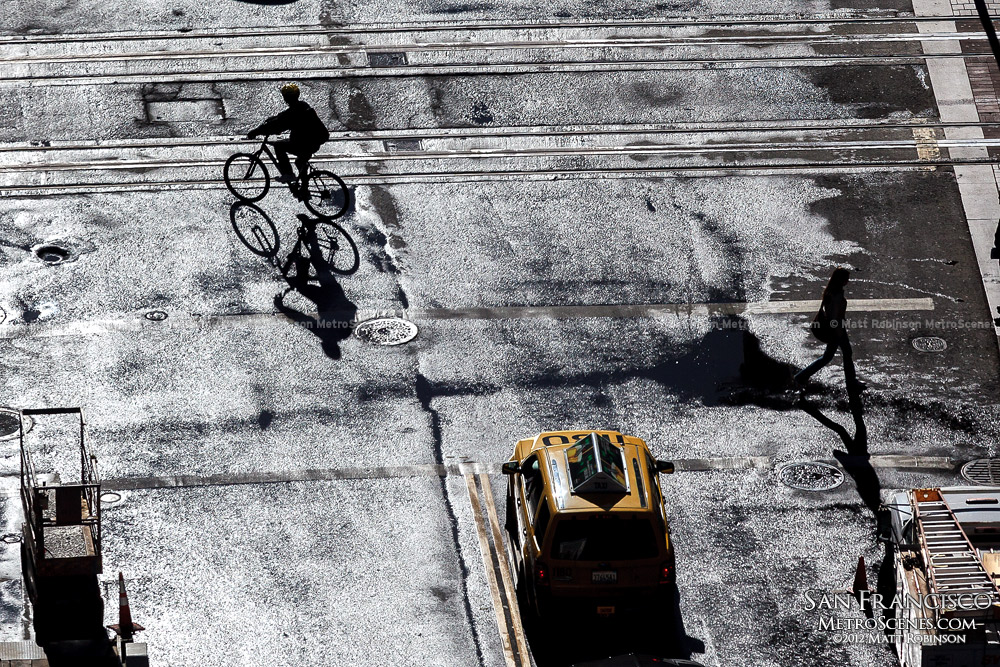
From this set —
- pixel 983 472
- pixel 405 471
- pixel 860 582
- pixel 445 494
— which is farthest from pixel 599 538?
pixel 983 472

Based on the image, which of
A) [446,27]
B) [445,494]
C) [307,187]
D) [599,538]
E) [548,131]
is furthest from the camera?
[446,27]

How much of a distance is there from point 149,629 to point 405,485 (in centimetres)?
368

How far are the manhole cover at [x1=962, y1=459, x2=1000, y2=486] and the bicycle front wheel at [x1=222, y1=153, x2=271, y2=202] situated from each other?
11.2 m

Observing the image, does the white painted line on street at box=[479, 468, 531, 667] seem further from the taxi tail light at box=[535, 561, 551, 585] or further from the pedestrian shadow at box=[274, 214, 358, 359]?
the pedestrian shadow at box=[274, 214, 358, 359]

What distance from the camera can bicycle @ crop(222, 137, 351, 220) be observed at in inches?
888

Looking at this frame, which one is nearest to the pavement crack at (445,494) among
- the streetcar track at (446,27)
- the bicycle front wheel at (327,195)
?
the bicycle front wheel at (327,195)

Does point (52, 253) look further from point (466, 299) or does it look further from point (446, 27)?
point (446, 27)

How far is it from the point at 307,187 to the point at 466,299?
3.36 m

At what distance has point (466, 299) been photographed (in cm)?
2120

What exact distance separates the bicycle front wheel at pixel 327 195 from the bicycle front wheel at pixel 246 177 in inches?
28.0

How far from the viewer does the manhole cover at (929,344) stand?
20.6 meters

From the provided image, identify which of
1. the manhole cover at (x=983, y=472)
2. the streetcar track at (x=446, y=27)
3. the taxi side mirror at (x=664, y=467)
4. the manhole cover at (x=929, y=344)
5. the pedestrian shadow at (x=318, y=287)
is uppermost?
the streetcar track at (x=446, y=27)

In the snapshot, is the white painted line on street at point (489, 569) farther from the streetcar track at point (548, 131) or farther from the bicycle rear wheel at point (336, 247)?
the streetcar track at point (548, 131)

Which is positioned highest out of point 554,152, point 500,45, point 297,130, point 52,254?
point 500,45
